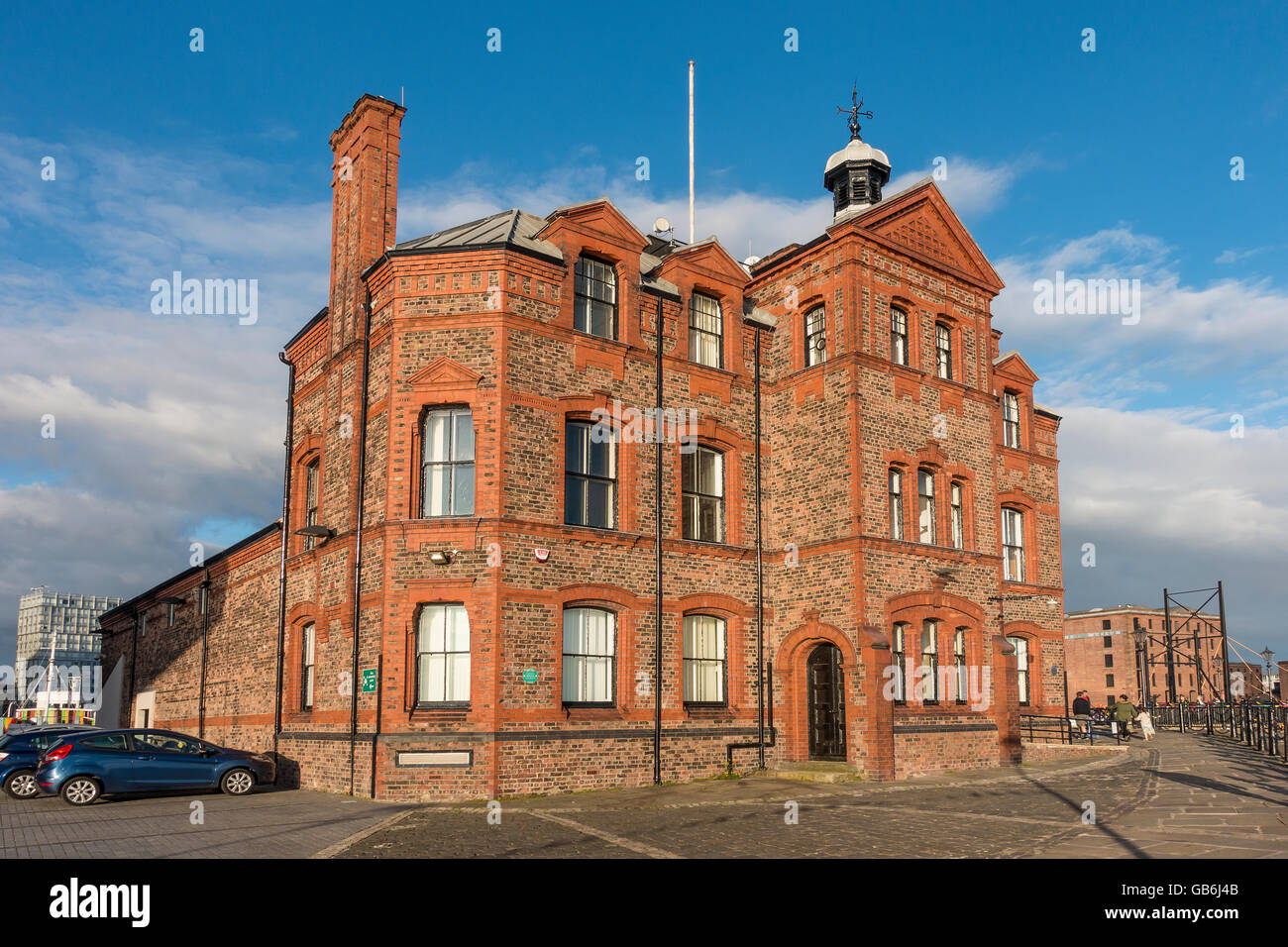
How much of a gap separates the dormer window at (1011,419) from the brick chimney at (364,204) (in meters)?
19.0

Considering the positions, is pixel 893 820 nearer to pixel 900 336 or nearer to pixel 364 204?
pixel 900 336

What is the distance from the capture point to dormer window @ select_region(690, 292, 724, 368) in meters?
22.8

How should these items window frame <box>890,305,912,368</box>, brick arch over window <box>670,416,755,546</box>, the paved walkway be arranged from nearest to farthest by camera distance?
1. the paved walkway
2. brick arch over window <box>670,416,755,546</box>
3. window frame <box>890,305,912,368</box>

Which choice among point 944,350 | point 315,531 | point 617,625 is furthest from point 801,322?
point 315,531

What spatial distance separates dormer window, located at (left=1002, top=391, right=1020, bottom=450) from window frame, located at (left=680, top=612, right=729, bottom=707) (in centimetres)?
1336

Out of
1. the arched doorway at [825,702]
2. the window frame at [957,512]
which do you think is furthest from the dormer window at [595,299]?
the window frame at [957,512]

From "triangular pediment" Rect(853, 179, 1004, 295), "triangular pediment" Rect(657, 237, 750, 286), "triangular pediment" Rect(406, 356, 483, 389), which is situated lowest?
"triangular pediment" Rect(406, 356, 483, 389)

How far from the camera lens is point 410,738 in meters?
17.7

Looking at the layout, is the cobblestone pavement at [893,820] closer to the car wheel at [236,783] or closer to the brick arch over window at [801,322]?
the car wheel at [236,783]

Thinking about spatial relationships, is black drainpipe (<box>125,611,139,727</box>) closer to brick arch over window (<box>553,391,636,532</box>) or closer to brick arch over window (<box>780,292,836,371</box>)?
brick arch over window (<box>553,391,636,532</box>)

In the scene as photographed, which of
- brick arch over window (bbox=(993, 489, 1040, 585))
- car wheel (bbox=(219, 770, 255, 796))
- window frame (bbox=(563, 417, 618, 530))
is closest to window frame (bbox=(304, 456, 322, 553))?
car wheel (bbox=(219, 770, 255, 796))

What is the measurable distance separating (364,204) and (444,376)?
5.46m
